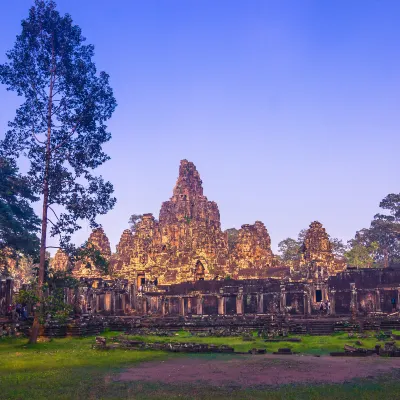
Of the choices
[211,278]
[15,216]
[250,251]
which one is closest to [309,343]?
[15,216]

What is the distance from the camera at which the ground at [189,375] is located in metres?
10.0

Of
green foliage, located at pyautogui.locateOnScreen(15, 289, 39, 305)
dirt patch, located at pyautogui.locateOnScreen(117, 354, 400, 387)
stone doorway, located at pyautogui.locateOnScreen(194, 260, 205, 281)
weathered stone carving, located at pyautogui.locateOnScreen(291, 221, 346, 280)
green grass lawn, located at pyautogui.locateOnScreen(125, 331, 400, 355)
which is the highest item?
weathered stone carving, located at pyautogui.locateOnScreen(291, 221, 346, 280)

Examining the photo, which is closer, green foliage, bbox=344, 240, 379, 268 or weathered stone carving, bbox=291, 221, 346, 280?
weathered stone carving, bbox=291, 221, 346, 280

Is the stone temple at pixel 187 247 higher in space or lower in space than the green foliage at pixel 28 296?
higher

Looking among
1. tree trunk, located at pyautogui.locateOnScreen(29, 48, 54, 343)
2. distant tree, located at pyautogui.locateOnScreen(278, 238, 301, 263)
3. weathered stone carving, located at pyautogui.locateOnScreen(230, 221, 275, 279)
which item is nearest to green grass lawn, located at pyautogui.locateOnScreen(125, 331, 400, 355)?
tree trunk, located at pyautogui.locateOnScreen(29, 48, 54, 343)

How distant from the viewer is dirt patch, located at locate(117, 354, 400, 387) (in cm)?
1187

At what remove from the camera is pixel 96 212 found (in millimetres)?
22719

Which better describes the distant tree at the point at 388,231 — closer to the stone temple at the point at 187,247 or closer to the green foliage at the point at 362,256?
the green foliage at the point at 362,256

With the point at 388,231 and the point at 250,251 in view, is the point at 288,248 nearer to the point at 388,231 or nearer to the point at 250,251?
the point at 388,231

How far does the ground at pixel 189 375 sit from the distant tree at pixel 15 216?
10930mm

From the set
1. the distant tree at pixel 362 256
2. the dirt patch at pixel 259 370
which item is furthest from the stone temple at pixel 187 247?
the dirt patch at pixel 259 370

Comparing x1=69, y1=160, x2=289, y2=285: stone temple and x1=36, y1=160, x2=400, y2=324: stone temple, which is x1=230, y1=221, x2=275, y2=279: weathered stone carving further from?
x1=36, y1=160, x2=400, y2=324: stone temple

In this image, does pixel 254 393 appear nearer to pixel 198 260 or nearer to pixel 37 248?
pixel 37 248

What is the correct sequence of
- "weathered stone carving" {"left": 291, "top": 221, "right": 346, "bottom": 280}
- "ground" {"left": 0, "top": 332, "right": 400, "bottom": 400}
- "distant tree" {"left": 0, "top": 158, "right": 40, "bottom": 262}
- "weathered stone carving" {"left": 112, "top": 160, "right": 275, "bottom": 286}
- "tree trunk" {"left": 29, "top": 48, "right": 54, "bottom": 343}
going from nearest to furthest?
1. "ground" {"left": 0, "top": 332, "right": 400, "bottom": 400}
2. "tree trunk" {"left": 29, "top": 48, "right": 54, "bottom": 343}
3. "distant tree" {"left": 0, "top": 158, "right": 40, "bottom": 262}
4. "weathered stone carving" {"left": 291, "top": 221, "right": 346, "bottom": 280}
5. "weathered stone carving" {"left": 112, "top": 160, "right": 275, "bottom": 286}
